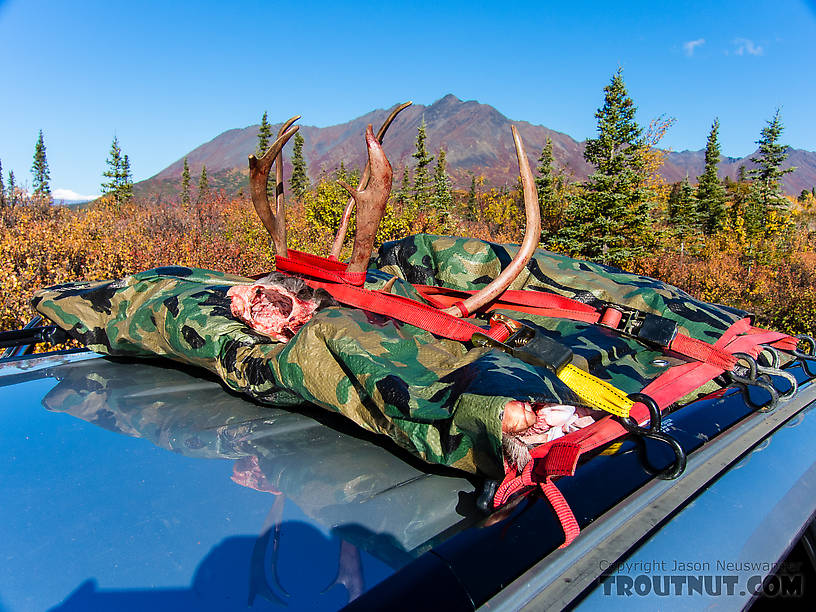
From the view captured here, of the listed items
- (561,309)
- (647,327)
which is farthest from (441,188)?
(647,327)

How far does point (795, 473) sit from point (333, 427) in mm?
1176

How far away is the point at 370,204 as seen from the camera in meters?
2.14

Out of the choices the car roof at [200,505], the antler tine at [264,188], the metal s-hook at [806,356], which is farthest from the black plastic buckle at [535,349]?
the antler tine at [264,188]

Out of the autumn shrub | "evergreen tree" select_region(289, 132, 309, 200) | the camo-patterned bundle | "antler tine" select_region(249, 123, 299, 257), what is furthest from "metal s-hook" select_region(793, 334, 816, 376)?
"evergreen tree" select_region(289, 132, 309, 200)

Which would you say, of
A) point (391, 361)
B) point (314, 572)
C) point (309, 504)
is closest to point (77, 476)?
point (309, 504)

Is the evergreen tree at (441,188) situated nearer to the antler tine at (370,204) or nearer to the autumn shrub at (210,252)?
the autumn shrub at (210,252)

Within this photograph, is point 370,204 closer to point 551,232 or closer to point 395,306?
point 395,306

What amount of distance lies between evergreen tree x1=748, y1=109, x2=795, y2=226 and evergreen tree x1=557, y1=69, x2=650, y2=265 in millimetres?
17079

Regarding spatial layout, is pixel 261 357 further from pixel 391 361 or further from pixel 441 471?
pixel 441 471

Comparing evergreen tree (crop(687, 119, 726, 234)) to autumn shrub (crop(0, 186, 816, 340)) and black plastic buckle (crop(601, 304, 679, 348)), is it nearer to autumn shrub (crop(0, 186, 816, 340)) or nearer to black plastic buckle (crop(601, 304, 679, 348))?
autumn shrub (crop(0, 186, 816, 340))

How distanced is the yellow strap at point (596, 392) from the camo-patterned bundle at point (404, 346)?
65 mm

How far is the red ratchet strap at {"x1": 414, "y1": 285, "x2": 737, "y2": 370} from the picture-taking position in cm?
180

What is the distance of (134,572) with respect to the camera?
2.66ft

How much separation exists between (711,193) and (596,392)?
143ft
